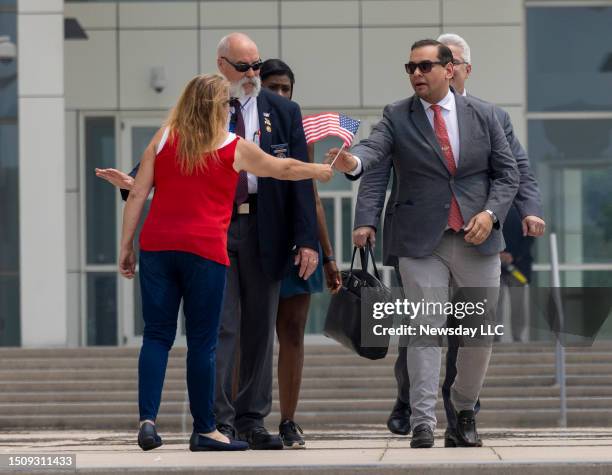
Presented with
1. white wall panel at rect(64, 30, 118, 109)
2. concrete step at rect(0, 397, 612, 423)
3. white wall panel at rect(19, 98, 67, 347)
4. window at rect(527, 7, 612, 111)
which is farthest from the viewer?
window at rect(527, 7, 612, 111)

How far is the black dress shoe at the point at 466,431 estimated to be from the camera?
764 centimetres

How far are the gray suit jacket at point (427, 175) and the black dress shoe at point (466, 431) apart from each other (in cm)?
81

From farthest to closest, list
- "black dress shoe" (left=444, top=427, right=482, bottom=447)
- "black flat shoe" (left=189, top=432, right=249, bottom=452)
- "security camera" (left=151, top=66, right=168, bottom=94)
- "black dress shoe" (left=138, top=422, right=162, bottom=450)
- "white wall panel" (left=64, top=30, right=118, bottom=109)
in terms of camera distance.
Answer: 1. "white wall panel" (left=64, top=30, right=118, bottom=109)
2. "security camera" (left=151, top=66, right=168, bottom=94)
3. "black dress shoe" (left=444, top=427, right=482, bottom=447)
4. "black flat shoe" (left=189, top=432, right=249, bottom=452)
5. "black dress shoe" (left=138, top=422, right=162, bottom=450)

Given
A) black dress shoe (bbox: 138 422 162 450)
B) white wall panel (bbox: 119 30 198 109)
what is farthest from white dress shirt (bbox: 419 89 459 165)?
white wall panel (bbox: 119 30 198 109)

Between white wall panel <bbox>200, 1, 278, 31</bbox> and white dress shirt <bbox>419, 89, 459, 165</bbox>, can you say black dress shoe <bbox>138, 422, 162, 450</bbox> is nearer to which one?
white dress shirt <bbox>419, 89, 459, 165</bbox>

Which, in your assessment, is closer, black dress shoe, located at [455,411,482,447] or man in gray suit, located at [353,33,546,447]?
black dress shoe, located at [455,411,482,447]

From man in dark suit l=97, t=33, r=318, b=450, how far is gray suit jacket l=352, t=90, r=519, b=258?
346 millimetres

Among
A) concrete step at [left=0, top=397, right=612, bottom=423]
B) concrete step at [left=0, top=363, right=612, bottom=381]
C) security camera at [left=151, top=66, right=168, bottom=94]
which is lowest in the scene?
concrete step at [left=0, top=397, right=612, bottom=423]

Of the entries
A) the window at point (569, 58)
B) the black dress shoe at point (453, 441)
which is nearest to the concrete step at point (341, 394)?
the black dress shoe at point (453, 441)

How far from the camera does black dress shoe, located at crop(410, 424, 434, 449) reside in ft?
24.3

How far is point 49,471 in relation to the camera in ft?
20.8

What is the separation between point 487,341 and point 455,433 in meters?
0.49

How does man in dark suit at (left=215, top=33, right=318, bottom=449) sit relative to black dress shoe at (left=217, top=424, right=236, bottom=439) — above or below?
above

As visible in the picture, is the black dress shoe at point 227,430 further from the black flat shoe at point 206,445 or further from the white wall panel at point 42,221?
the white wall panel at point 42,221
